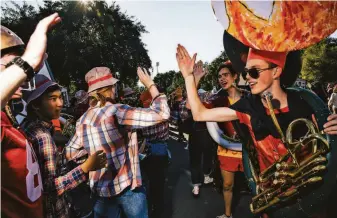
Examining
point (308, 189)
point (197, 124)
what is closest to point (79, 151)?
point (308, 189)

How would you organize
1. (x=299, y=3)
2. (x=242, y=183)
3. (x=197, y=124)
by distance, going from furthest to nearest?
1. (x=197, y=124)
2. (x=242, y=183)
3. (x=299, y=3)

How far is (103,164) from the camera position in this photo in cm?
212

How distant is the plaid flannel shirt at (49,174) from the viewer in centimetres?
188

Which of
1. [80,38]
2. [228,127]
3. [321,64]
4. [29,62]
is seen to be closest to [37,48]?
[29,62]

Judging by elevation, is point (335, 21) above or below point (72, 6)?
below

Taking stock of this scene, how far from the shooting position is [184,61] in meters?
2.29

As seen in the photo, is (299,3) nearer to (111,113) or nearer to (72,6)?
(111,113)

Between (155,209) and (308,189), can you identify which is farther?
(155,209)

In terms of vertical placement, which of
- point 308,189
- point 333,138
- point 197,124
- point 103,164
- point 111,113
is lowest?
→ point 197,124

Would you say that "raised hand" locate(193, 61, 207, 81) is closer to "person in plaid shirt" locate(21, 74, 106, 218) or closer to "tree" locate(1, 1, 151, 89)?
"person in plaid shirt" locate(21, 74, 106, 218)

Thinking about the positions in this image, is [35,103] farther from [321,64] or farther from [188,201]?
[321,64]

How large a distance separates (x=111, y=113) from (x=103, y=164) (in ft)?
1.74

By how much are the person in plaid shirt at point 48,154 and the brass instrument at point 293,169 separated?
1316mm

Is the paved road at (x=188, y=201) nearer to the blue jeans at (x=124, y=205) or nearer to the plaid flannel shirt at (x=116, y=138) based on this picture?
the blue jeans at (x=124, y=205)
